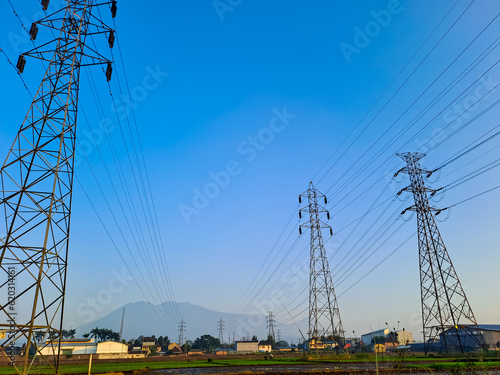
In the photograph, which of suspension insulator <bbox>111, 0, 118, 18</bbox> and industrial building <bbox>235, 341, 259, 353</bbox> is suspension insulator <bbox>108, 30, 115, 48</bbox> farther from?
industrial building <bbox>235, 341, 259, 353</bbox>

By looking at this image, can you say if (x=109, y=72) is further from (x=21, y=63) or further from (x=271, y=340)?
(x=271, y=340)

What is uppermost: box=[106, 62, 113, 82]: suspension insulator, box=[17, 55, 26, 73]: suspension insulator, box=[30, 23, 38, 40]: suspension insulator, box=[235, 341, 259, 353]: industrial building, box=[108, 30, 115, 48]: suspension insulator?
box=[108, 30, 115, 48]: suspension insulator

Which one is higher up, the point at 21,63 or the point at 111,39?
the point at 111,39

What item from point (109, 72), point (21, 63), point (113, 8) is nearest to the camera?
point (21, 63)

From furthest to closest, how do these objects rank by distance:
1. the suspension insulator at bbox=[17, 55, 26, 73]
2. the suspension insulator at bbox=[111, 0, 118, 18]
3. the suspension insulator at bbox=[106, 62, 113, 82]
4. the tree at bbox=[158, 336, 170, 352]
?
the tree at bbox=[158, 336, 170, 352], the suspension insulator at bbox=[111, 0, 118, 18], the suspension insulator at bbox=[106, 62, 113, 82], the suspension insulator at bbox=[17, 55, 26, 73]

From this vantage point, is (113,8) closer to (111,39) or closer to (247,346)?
(111,39)

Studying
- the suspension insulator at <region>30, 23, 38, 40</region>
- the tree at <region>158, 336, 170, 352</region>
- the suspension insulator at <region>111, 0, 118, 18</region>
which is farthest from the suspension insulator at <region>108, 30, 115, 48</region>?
the tree at <region>158, 336, 170, 352</region>

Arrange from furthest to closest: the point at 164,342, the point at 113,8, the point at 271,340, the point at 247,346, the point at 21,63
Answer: the point at 164,342 → the point at 271,340 → the point at 247,346 → the point at 113,8 → the point at 21,63

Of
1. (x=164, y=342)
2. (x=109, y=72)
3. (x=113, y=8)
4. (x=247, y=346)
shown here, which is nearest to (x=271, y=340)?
(x=247, y=346)

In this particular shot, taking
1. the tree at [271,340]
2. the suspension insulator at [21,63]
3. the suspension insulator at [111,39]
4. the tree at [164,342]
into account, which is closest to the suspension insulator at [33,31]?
the suspension insulator at [21,63]

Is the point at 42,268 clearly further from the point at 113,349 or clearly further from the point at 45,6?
the point at 113,349

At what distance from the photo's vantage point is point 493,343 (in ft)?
265

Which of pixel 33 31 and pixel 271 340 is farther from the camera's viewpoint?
pixel 271 340

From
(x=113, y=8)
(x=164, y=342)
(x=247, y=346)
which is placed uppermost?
(x=113, y=8)
